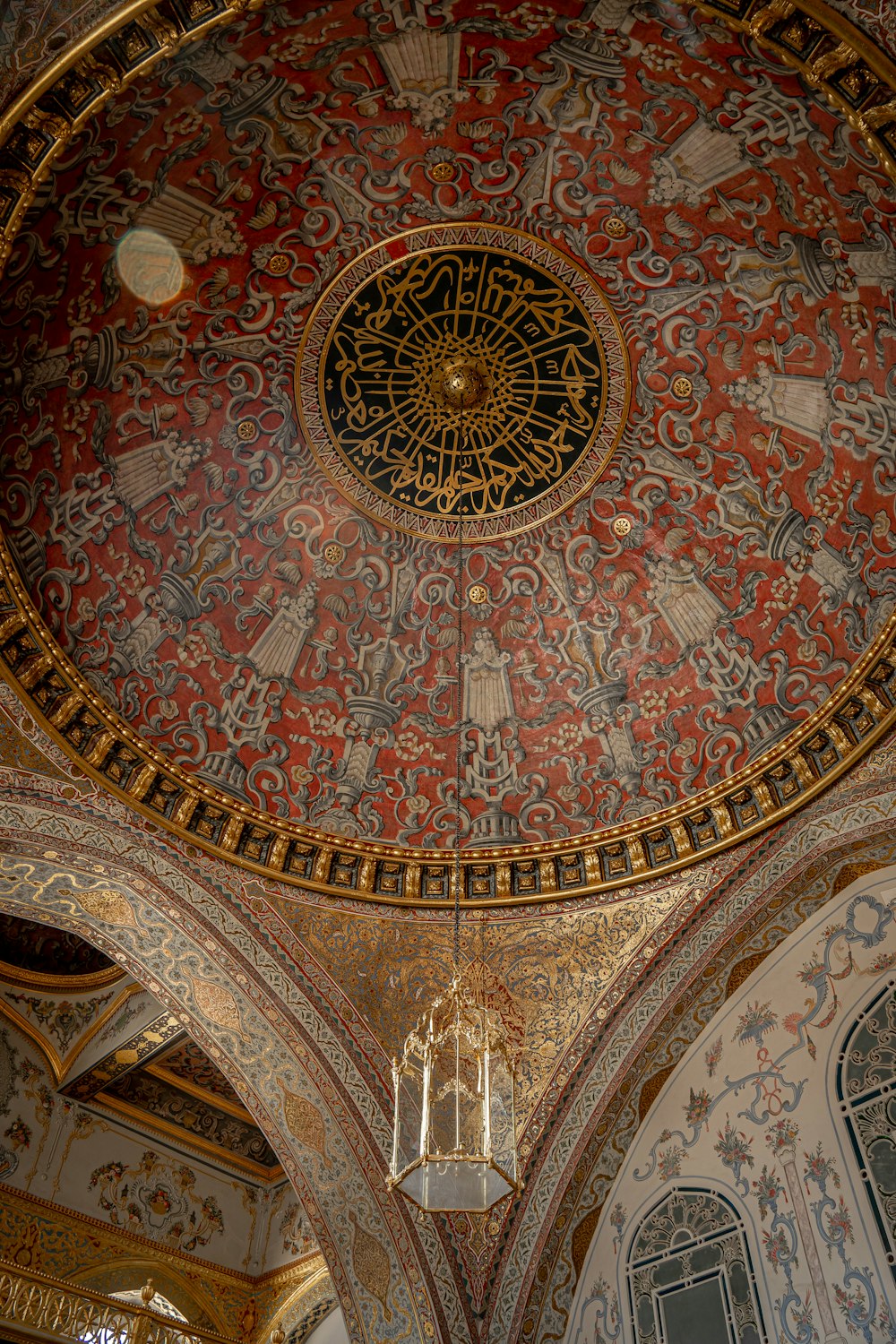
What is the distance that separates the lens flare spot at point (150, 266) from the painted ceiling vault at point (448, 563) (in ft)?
0.13

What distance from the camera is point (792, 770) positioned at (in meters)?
7.99

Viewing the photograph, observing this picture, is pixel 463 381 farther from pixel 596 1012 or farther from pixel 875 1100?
pixel 875 1100

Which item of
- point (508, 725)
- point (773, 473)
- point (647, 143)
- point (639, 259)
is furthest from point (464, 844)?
point (647, 143)

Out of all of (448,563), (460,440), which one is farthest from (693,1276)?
(460,440)

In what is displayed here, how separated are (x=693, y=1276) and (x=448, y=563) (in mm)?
5473

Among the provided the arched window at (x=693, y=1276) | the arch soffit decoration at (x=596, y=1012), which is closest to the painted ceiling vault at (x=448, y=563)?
the arch soffit decoration at (x=596, y=1012)

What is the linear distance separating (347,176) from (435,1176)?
645 cm

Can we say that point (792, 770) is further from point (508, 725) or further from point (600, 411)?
point (600, 411)

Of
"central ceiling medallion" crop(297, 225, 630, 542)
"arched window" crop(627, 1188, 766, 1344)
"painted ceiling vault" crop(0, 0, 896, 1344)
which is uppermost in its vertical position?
"central ceiling medallion" crop(297, 225, 630, 542)

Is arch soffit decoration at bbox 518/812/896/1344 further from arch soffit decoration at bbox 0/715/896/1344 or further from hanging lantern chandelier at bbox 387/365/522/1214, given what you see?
hanging lantern chandelier at bbox 387/365/522/1214

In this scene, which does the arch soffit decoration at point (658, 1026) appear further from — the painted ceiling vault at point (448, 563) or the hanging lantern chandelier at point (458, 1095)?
the hanging lantern chandelier at point (458, 1095)

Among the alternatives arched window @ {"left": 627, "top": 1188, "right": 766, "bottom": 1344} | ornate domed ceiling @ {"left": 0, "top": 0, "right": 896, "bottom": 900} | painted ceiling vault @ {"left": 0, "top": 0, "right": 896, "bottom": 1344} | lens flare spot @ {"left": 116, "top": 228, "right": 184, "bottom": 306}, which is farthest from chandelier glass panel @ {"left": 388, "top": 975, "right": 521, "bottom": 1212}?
lens flare spot @ {"left": 116, "top": 228, "right": 184, "bottom": 306}

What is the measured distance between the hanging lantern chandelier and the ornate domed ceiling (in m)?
0.15

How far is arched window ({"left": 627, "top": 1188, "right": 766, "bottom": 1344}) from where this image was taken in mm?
→ 6883
